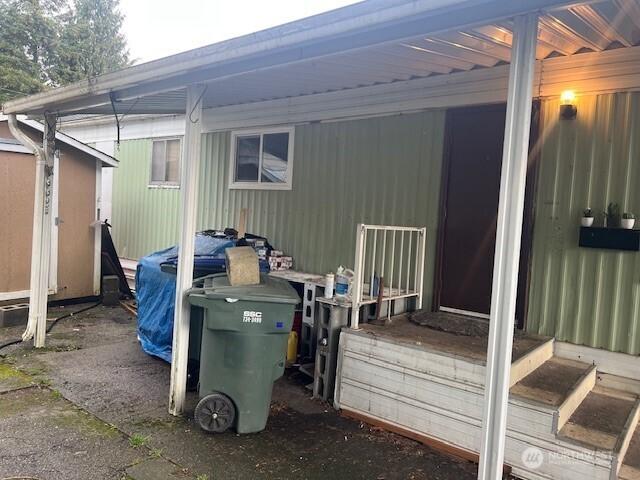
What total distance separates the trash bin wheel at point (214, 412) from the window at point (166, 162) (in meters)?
5.08

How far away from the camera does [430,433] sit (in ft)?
11.7

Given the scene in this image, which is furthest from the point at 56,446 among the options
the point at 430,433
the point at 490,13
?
the point at 490,13

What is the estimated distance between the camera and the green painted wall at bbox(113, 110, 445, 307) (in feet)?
16.1

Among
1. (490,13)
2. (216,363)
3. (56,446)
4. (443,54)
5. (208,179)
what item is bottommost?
(56,446)

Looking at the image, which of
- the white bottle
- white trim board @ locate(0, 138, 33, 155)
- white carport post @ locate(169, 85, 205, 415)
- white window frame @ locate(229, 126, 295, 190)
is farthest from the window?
the white bottle

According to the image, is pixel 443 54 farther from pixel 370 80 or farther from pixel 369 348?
pixel 369 348

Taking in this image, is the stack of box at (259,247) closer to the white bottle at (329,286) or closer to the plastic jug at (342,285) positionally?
the white bottle at (329,286)

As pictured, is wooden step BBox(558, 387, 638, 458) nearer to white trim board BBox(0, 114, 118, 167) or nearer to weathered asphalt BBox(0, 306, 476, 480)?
weathered asphalt BBox(0, 306, 476, 480)

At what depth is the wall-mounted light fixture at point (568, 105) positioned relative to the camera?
3.98 metres

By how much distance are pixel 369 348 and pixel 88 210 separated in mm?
5405

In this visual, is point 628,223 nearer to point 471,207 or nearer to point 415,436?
point 471,207

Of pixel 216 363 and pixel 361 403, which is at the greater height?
pixel 216 363

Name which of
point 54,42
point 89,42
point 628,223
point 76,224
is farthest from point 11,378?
point 89,42

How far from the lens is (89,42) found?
2695cm
